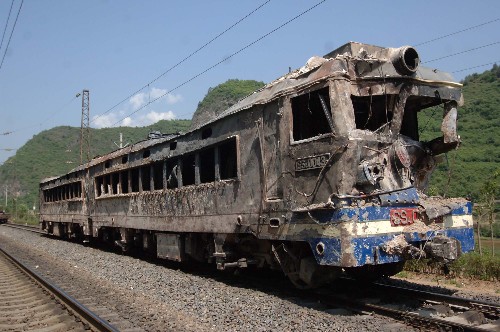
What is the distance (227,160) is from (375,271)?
3.50m

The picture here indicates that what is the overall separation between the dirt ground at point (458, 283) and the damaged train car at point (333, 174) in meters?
1.30

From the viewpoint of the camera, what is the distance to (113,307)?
6.98m

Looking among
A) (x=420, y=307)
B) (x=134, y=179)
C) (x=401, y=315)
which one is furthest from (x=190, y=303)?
(x=134, y=179)

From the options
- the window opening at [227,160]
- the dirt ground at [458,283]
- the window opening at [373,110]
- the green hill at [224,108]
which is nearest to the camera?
the window opening at [373,110]

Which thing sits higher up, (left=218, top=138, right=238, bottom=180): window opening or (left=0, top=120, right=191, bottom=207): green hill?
(left=0, top=120, right=191, bottom=207): green hill

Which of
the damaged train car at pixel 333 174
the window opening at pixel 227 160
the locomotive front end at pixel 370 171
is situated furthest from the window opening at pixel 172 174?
the locomotive front end at pixel 370 171

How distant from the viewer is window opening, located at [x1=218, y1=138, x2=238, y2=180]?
8.96 m

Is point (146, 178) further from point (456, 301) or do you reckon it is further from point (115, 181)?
point (456, 301)

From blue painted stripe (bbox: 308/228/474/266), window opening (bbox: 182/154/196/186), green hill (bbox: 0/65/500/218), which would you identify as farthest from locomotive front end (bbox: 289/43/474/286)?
window opening (bbox: 182/154/196/186)

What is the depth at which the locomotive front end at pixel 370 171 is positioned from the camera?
5.94 metres

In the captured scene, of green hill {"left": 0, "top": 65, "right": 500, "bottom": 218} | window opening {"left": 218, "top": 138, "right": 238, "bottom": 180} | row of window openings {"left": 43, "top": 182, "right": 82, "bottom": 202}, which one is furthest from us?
green hill {"left": 0, "top": 65, "right": 500, "bottom": 218}

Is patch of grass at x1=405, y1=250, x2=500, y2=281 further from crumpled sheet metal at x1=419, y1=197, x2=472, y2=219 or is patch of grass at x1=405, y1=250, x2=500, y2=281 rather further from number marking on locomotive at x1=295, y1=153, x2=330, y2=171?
number marking on locomotive at x1=295, y1=153, x2=330, y2=171

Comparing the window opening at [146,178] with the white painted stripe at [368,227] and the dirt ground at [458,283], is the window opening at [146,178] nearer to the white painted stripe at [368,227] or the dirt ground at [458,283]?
the white painted stripe at [368,227]

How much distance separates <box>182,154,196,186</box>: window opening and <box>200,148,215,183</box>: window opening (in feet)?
1.89
